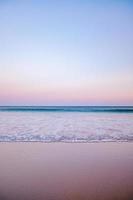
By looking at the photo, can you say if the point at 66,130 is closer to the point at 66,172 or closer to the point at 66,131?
the point at 66,131

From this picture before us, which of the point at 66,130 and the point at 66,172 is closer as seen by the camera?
the point at 66,172

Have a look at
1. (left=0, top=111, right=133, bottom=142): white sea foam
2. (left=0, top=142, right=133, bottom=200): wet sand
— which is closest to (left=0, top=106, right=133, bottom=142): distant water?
(left=0, top=111, right=133, bottom=142): white sea foam

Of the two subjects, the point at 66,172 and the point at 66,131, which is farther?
the point at 66,131

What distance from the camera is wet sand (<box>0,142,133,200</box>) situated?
239cm

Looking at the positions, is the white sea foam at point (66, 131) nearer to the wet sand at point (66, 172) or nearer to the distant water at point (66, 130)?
the distant water at point (66, 130)

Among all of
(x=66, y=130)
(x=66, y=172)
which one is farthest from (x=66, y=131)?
(x=66, y=172)

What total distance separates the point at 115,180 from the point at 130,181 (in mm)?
209

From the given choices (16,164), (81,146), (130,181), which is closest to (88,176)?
(130,181)

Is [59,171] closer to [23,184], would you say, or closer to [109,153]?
[23,184]

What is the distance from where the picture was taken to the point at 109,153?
14.2 ft

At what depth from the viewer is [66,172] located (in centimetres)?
314

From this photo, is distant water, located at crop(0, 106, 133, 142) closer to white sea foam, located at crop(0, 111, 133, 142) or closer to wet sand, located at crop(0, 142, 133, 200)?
white sea foam, located at crop(0, 111, 133, 142)

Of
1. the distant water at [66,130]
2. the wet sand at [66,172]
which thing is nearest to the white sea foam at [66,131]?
the distant water at [66,130]

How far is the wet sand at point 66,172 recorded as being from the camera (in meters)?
2.39
